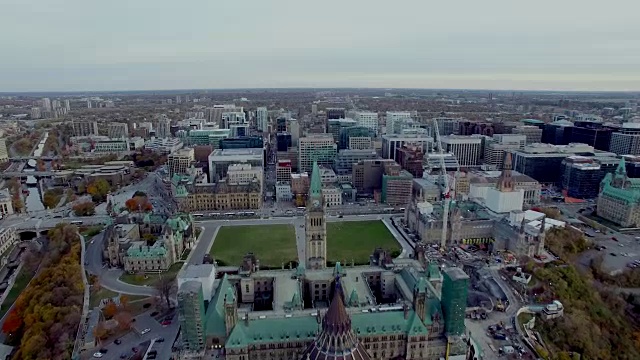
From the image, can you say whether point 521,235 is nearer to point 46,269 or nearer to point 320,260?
point 320,260

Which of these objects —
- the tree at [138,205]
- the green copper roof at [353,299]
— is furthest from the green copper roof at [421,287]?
the tree at [138,205]

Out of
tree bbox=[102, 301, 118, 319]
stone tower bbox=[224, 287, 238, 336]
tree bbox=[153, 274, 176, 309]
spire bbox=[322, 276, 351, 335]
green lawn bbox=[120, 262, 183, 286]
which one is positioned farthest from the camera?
green lawn bbox=[120, 262, 183, 286]

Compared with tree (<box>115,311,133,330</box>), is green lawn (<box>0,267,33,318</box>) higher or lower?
lower

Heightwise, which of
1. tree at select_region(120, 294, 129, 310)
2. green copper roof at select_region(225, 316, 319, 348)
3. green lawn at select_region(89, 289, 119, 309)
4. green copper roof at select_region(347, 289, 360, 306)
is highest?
green copper roof at select_region(347, 289, 360, 306)

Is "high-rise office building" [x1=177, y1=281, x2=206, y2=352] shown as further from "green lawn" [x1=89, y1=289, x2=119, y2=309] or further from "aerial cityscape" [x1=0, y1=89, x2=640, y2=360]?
"green lawn" [x1=89, y1=289, x2=119, y2=309]

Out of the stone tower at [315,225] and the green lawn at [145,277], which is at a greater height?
the stone tower at [315,225]

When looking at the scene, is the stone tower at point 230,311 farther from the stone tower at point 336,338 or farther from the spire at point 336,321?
the spire at point 336,321

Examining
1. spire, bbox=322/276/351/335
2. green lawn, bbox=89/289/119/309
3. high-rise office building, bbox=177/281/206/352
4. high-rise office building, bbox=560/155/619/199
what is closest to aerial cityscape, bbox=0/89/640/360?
spire, bbox=322/276/351/335
